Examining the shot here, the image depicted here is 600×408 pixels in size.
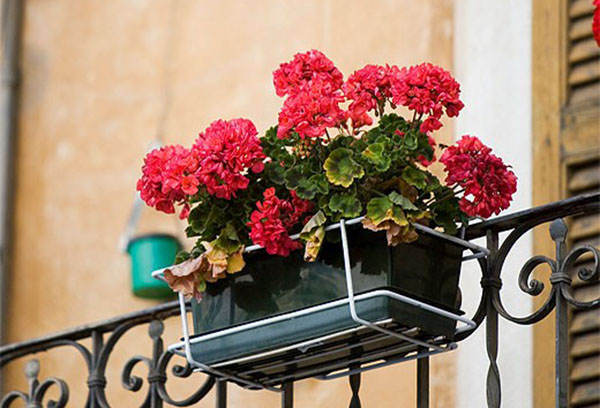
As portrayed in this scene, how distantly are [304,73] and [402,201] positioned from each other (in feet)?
1.31

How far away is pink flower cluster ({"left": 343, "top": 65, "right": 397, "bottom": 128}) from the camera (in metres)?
3.78

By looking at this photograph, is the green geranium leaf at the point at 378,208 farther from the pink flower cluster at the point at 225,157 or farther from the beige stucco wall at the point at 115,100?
the beige stucco wall at the point at 115,100

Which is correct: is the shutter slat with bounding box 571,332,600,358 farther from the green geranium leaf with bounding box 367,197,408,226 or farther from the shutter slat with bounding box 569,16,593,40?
the green geranium leaf with bounding box 367,197,408,226

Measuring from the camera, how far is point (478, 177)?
3.76m

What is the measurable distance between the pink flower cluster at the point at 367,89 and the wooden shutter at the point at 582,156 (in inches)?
51.5

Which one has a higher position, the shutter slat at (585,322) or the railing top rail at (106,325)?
the shutter slat at (585,322)

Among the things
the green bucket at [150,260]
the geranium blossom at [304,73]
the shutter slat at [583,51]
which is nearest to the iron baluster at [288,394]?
the geranium blossom at [304,73]

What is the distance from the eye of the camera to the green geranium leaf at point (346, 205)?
368cm

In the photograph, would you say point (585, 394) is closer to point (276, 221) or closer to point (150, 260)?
point (276, 221)

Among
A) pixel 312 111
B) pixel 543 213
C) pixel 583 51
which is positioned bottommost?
pixel 543 213

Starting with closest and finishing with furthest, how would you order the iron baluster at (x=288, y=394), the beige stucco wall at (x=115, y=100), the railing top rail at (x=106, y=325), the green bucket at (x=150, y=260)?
the iron baluster at (x=288, y=394) < the railing top rail at (x=106, y=325) < the beige stucco wall at (x=115, y=100) < the green bucket at (x=150, y=260)

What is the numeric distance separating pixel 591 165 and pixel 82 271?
2.55 m

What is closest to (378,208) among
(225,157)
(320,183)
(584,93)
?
(320,183)

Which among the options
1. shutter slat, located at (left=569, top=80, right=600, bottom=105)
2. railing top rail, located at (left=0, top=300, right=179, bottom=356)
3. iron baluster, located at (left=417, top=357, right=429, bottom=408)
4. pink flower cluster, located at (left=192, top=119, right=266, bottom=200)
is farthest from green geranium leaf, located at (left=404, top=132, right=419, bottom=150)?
shutter slat, located at (left=569, top=80, right=600, bottom=105)
